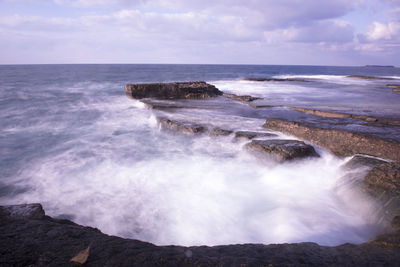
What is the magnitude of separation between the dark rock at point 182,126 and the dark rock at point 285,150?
105 inches

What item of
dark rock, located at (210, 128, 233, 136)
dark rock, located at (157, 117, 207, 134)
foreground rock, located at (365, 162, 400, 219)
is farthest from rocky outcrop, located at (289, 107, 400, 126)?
dark rock, located at (157, 117, 207, 134)

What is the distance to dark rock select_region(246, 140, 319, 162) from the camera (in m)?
6.39

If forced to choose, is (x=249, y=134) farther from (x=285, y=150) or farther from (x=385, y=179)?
(x=385, y=179)

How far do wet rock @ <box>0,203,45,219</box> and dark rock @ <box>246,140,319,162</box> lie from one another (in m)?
5.30

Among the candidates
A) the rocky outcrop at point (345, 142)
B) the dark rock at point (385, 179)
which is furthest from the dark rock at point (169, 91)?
the dark rock at point (385, 179)

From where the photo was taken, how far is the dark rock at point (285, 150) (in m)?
6.39

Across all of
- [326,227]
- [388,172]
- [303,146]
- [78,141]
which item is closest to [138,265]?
[326,227]

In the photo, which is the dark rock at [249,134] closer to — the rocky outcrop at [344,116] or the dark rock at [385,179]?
the dark rock at [385,179]

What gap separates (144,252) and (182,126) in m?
7.29

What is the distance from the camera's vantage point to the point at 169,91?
18000mm

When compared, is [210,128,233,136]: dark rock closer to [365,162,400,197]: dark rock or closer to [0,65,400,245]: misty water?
[0,65,400,245]: misty water

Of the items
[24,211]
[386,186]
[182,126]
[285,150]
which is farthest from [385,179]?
[182,126]

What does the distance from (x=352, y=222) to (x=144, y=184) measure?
A: 431 centimetres

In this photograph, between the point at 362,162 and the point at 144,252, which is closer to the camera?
the point at 144,252
